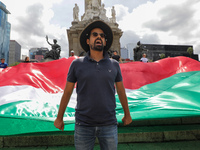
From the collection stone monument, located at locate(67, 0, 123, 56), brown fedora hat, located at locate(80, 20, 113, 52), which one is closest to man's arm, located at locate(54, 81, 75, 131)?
brown fedora hat, located at locate(80, 20, 113, 52)

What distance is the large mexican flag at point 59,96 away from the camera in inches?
101

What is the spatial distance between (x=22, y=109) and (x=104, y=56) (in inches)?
88.9

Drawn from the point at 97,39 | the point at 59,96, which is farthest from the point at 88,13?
the point at 97,39

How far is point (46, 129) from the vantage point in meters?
2.52

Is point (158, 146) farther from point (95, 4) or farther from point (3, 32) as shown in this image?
point (3, 32)

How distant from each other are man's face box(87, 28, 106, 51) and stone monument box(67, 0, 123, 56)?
21506 mm

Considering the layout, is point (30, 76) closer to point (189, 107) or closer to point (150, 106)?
point (150, 106)

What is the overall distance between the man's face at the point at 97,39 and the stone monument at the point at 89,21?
21.5 meters

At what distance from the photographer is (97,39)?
1.69 metres

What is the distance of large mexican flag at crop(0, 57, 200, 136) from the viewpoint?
257 cm

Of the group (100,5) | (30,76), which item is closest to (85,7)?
(100,5)

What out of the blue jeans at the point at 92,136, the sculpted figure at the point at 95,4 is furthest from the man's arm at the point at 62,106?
the sculpted figure at the point at 95,4

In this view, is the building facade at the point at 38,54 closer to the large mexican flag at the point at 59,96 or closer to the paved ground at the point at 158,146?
the large mexican flag at the point at 59,96

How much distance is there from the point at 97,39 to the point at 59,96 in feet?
10.7
